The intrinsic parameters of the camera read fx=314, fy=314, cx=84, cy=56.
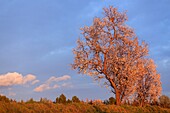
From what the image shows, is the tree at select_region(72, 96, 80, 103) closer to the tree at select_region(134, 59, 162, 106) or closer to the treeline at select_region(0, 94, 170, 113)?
the treeline at select_region(0, 94, 170, 113)

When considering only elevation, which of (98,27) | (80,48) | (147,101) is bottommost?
(147,101)

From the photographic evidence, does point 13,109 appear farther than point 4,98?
No

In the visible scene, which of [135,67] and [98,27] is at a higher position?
[98,27]

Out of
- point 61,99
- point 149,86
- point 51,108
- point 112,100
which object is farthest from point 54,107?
point 149,86

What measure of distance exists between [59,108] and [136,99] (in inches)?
1428

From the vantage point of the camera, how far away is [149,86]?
58.7m

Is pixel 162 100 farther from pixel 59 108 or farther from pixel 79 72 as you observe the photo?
pixel 59 108

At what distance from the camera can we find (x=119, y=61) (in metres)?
41.7

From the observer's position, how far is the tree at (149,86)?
2293 inches

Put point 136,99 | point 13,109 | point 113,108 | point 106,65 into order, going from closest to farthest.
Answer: point 13,109
point 113,108
point 106,65
point 136,99

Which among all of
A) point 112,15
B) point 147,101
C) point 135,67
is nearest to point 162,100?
point 147,101

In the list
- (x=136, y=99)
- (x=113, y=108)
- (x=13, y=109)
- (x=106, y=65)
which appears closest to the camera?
(x=13, y=109)

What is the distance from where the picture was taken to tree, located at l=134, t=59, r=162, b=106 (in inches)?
2293

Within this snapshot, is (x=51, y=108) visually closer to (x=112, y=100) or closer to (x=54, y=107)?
(x=54, y=107)
